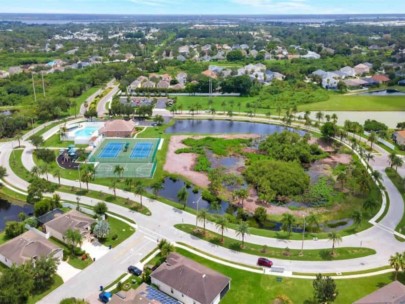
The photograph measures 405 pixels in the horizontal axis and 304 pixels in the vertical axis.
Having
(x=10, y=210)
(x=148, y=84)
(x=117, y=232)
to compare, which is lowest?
(x=10, y=210)

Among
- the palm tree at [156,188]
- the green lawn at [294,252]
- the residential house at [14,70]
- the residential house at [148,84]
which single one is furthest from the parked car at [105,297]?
the residential house at [14,70]

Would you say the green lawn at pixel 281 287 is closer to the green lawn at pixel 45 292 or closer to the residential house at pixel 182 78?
the green lawn at pixel 45 292

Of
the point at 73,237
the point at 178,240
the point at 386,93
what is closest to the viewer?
the point at 73,237

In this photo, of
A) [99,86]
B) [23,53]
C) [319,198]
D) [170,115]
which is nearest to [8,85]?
[99,86]

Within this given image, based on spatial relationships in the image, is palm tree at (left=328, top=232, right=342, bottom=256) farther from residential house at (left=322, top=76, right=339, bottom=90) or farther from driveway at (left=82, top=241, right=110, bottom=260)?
residential house at (left=322, top=76, right=339, bottom=90)

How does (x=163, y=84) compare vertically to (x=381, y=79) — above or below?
below

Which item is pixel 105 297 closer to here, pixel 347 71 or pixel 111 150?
pixel 111 150

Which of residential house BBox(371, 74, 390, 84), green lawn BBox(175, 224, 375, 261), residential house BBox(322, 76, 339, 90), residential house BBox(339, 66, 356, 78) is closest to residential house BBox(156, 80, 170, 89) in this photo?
residential house BBox(322, 76, 339, 90)

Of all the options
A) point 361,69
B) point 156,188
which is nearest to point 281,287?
point 156,188
